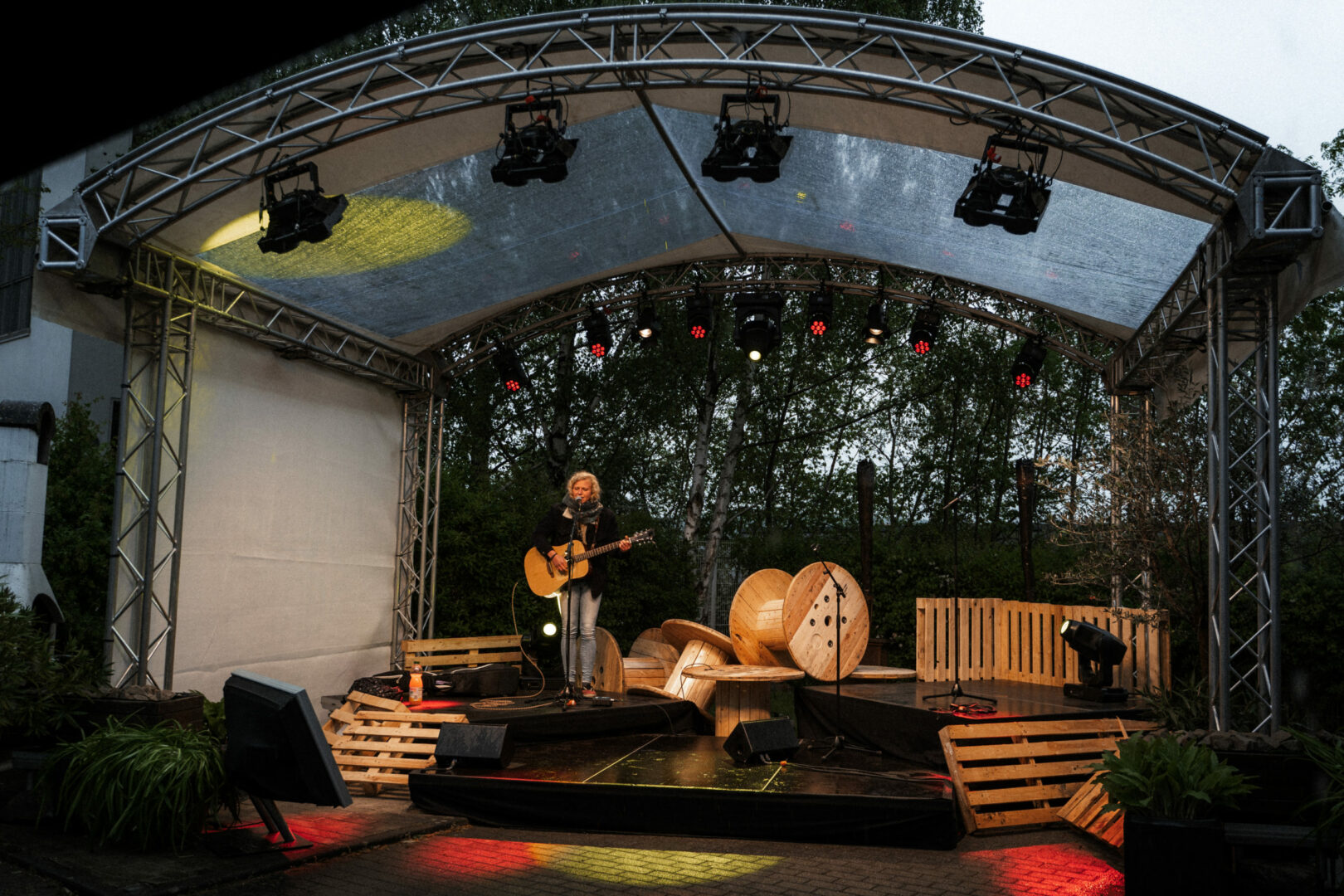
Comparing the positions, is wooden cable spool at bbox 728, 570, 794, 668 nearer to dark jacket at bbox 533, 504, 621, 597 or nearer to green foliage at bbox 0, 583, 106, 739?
dark jacket at bbox 533, 504, 621, 597

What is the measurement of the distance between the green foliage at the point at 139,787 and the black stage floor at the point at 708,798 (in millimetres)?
1669

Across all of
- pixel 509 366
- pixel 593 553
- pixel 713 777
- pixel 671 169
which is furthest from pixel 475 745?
pixel 509 366

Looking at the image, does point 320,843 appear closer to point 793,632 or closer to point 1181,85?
point 793,632

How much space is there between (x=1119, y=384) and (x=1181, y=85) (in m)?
105

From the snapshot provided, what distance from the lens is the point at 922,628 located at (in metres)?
9.83

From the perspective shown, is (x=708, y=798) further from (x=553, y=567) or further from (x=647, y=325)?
(x=647, y=325)

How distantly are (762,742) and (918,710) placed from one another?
1363 mm

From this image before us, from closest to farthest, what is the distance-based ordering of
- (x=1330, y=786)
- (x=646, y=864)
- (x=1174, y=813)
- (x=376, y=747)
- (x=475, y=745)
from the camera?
(x=1174, y=813), (x=1330, y=786), (x=646, y=864), (x=475, y=745), (x=376, y=747)

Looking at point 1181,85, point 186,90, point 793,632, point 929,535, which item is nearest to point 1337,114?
point 1181,85

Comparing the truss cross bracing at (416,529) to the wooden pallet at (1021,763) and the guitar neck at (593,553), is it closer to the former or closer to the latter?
the guitar neck at (593,553)

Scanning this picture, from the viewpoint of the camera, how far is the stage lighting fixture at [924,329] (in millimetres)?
10133

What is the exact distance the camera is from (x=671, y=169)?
870 cm

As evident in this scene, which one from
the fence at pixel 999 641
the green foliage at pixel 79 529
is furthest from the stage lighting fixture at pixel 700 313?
the green foliage at pixel 79 529

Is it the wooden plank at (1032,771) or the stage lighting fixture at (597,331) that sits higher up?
the stage lighting fixture at (597,331)
